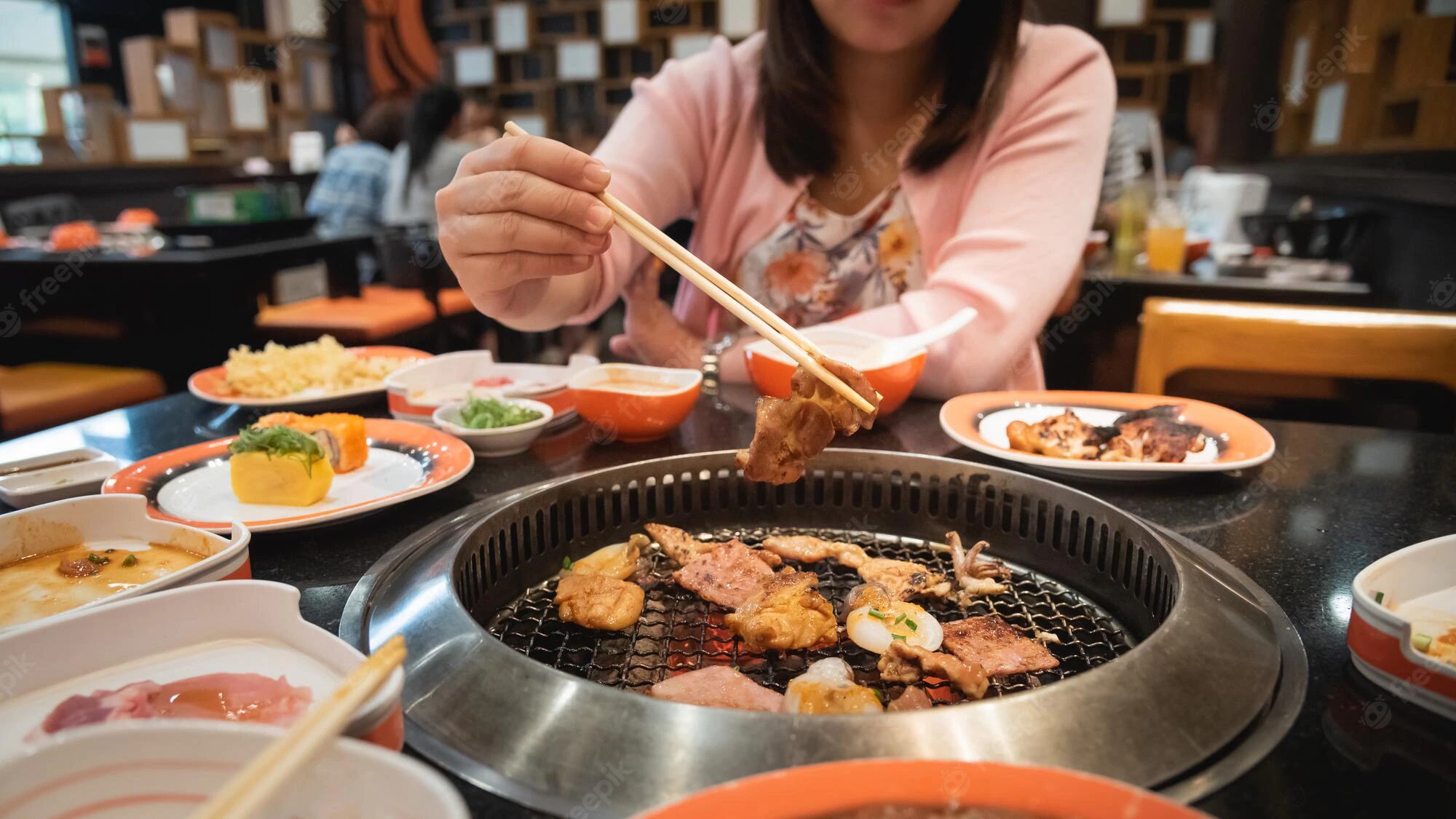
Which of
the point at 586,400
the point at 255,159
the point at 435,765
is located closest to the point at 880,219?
the point at 586,400

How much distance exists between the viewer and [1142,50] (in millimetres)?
9969

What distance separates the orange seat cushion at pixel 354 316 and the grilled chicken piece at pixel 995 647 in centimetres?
503

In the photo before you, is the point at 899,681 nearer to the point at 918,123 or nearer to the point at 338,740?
the point at 338,740

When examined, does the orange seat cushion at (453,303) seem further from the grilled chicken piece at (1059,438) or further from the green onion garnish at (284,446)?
the grilled chicken piece at (1059,438)

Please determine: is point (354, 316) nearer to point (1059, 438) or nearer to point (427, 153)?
point (427, 153)

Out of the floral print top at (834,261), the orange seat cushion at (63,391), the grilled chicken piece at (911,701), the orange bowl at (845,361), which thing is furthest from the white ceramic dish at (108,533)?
the orange seat cushion at (63,391)

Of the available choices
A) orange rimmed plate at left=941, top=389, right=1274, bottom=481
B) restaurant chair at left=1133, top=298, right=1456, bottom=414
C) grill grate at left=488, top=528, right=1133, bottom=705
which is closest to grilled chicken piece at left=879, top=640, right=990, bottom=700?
grill grate at left=488, top=528, right=1133, bottom=705

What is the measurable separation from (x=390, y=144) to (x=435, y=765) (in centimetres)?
906

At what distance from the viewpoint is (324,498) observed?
1663 millimetres

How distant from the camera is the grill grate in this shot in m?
1.26

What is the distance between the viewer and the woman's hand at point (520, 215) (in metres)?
1.55

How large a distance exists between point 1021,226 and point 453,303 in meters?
5.24

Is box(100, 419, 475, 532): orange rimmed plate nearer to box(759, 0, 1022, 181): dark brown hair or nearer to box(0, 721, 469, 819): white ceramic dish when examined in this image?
box(0, 721, 469, 819): white ceramic dish

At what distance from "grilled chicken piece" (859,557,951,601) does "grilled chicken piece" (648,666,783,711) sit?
35cm
